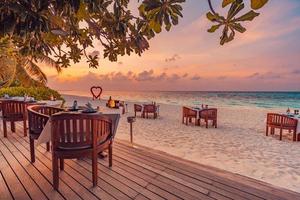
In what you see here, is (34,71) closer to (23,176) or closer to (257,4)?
(23,176)

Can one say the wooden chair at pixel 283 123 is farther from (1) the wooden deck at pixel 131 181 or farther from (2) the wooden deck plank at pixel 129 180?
(2) the wooden deck plank at pixel 129 180

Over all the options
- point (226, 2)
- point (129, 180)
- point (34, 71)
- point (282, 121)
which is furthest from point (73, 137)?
point (34, 71)

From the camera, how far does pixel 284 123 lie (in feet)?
23.0

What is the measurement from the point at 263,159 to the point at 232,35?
4.53m

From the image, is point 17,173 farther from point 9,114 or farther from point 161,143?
point 161,143

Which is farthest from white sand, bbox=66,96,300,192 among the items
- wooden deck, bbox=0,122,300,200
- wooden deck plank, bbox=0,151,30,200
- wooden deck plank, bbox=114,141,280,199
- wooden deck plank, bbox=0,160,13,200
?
wooden deck plank, bbox=0,160,13,200

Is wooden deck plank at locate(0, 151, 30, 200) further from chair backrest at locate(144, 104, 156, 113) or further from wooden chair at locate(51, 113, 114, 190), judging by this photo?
chair backrest at locate(144, 104, 156, 113)

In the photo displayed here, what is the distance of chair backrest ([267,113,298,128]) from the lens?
6.79 meters

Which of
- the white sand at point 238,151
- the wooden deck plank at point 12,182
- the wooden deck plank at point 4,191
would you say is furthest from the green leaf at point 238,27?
the white sand at point 238,151

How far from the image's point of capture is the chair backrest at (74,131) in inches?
92.0

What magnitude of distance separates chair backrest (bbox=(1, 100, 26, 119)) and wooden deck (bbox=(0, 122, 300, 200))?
1.49m

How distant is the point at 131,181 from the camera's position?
2623 mm

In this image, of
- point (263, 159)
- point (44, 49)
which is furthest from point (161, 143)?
point (44, 49)

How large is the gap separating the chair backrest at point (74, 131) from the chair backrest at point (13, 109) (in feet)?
9.83
